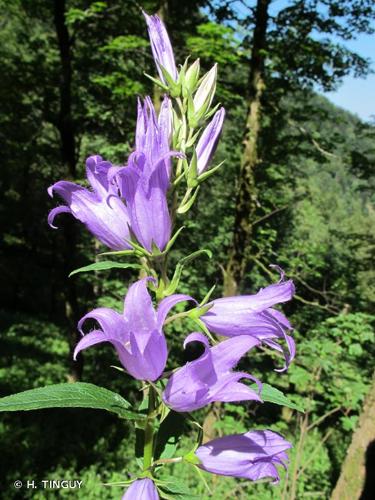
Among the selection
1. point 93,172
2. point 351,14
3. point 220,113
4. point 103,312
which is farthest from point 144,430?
point 351,14

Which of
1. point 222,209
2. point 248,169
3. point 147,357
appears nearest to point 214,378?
point 147,357

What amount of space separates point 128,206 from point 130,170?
0.13m

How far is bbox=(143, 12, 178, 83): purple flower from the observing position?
146 centimetres

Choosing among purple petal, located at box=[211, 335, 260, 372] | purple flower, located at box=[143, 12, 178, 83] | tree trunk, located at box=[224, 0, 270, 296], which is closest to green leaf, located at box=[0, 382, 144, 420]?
purple petal, located at box=[211, 335, 260, 372]

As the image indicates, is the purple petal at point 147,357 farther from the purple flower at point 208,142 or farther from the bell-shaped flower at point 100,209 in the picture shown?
the purple flower at point 208,142

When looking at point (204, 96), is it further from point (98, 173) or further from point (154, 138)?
point (98, 173)

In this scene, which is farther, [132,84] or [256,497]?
[132,84]

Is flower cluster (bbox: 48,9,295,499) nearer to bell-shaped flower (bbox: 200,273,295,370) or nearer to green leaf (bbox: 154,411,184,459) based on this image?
bell-shaped flower (bbox: 200,273,295,370)

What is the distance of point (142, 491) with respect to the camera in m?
1.10

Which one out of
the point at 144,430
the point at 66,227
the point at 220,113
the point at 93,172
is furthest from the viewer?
the point at 66,227

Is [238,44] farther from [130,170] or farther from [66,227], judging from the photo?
[130,170]

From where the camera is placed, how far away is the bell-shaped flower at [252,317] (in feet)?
3.97

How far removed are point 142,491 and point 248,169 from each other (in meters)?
6.73

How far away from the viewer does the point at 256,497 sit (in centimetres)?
717
